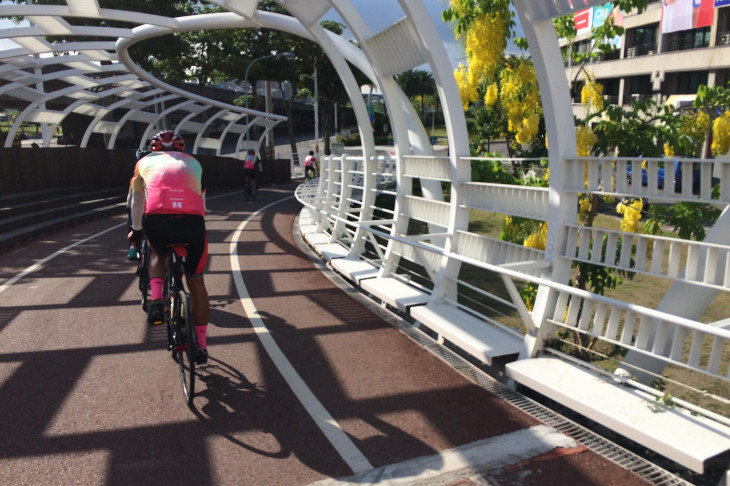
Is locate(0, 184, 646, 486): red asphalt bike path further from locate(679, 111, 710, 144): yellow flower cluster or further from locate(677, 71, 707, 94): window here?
locate(677, 71, 707, 94): window

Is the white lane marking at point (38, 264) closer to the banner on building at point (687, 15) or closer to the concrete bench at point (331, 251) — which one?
the concrete bench at point (331, 251)

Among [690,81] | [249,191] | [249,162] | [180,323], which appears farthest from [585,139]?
[690,81]

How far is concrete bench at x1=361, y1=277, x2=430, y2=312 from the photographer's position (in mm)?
6238

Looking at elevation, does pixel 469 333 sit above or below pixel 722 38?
below

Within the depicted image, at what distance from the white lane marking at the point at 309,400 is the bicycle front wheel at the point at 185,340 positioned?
799mm

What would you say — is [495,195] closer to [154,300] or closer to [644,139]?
[644,139]

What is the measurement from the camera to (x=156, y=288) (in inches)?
193

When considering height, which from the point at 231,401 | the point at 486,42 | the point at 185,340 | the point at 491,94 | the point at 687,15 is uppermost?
the point at 687,15

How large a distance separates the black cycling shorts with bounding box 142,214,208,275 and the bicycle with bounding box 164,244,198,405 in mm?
73

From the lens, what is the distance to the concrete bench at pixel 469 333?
4734 millimetres

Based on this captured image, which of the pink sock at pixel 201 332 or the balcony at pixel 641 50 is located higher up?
the balcony at pixel 641 50

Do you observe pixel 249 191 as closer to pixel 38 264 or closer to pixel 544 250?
pixel 38 264

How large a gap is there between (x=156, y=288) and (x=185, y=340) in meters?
0.56

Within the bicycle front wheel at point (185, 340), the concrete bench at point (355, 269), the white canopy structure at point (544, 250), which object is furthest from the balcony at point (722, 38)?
the bicycle front wheel at point (185, 340)
